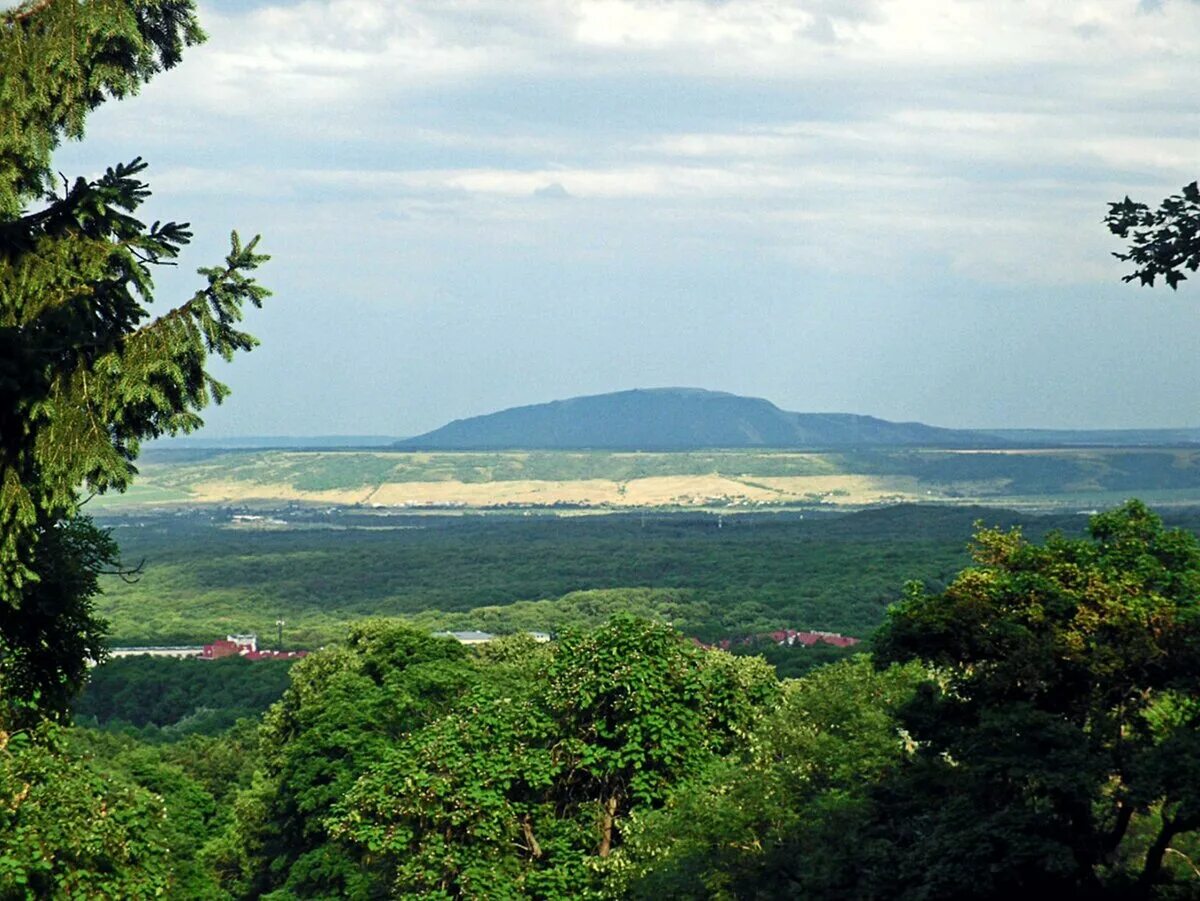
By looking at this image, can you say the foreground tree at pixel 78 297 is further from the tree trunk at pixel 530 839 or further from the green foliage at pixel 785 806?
the tree trunk at pixel 530 839

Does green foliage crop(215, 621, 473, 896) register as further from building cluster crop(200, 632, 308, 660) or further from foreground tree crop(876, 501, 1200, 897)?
building cluster crop(200, 632, 308, 660)

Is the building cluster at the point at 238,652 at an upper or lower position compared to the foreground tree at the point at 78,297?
lower

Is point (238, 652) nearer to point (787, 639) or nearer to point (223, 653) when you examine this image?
point (223, 653)

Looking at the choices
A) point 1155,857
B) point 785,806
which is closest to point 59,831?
point 1155,857

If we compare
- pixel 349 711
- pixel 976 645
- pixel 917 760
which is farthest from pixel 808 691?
pixel 349 711

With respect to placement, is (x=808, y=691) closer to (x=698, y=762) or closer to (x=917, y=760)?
(x=698, y=762)

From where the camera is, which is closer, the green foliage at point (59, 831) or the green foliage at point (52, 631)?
the green foliage at point (59, 831)

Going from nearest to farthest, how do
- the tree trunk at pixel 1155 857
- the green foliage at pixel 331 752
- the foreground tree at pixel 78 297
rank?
the foreground tree at pixel 78 297 < the tree trunk at pixel 1155 857 < the green foliage at pixel 331 752

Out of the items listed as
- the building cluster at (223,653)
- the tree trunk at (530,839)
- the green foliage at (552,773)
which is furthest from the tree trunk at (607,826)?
the building cluster at (223,653)
